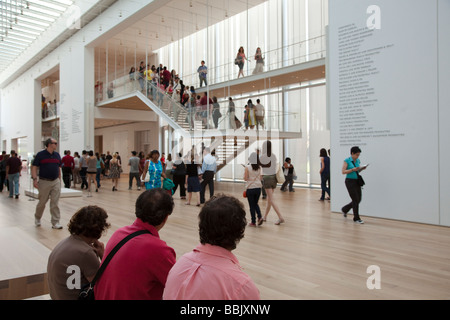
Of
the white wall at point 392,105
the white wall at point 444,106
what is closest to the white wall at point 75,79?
the white wall at point 392,105

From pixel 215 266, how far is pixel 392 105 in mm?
7330

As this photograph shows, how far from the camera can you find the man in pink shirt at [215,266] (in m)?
1.36

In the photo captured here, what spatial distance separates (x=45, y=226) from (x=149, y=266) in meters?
6.34

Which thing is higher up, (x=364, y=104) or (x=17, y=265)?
(x=364, y=104)

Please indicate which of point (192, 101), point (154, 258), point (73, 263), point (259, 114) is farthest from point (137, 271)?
point (192, 101)

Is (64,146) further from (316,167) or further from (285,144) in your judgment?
(316,167)

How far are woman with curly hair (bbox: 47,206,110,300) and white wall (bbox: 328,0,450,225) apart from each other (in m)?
6.83

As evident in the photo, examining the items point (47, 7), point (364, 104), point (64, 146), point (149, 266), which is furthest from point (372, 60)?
point (64, 146)

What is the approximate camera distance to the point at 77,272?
7.41 ft

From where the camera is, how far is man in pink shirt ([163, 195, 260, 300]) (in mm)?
1364

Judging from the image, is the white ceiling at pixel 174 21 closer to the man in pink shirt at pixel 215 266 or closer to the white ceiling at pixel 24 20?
the white ceiling at pixel 24 20

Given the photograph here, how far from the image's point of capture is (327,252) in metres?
5.12

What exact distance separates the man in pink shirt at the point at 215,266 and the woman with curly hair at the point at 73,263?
39.1 inches

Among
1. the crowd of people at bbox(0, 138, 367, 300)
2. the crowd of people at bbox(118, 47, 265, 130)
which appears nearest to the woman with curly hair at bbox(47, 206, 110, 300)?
the crowd of people at bbox(0, 138, 367, 300)
